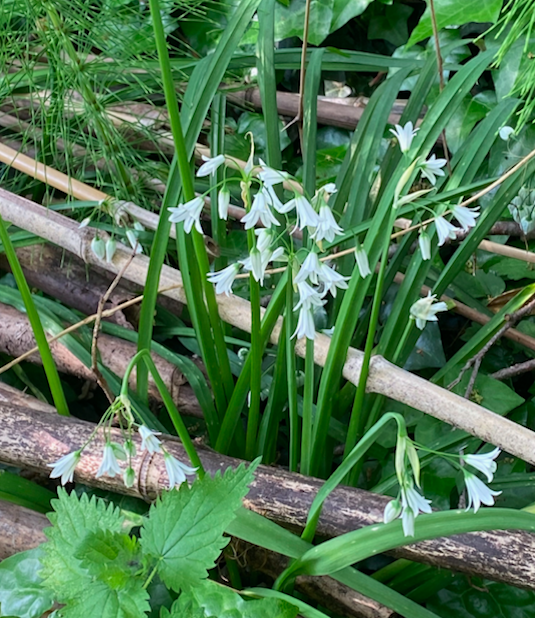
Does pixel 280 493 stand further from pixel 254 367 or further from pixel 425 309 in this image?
pixel 425 309

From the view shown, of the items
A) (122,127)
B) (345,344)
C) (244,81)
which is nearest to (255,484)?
(345,344)

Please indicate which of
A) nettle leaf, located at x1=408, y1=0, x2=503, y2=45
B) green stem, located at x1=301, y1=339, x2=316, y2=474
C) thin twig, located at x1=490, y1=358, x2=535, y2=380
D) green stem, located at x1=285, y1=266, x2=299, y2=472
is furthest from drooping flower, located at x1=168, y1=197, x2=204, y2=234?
nettle leaf, located at x1=408, y1=0, x2=503, y2=45

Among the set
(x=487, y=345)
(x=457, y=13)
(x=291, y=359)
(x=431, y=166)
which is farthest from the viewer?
(x=457, y=13)

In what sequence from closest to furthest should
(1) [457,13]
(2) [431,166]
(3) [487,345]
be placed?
(2) [431,166]
(3) [487,345]
(1) [457,13]

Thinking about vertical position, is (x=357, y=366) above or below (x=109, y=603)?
above

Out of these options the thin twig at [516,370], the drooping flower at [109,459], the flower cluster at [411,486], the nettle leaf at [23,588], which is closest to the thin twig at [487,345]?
the thin twig at [516,370]

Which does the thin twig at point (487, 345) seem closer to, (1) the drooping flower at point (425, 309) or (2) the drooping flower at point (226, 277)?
(1) the drooping flower at point (425, 309)

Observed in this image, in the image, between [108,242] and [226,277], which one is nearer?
[226,277]

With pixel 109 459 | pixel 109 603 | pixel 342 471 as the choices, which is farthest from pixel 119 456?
pixel 342 471
